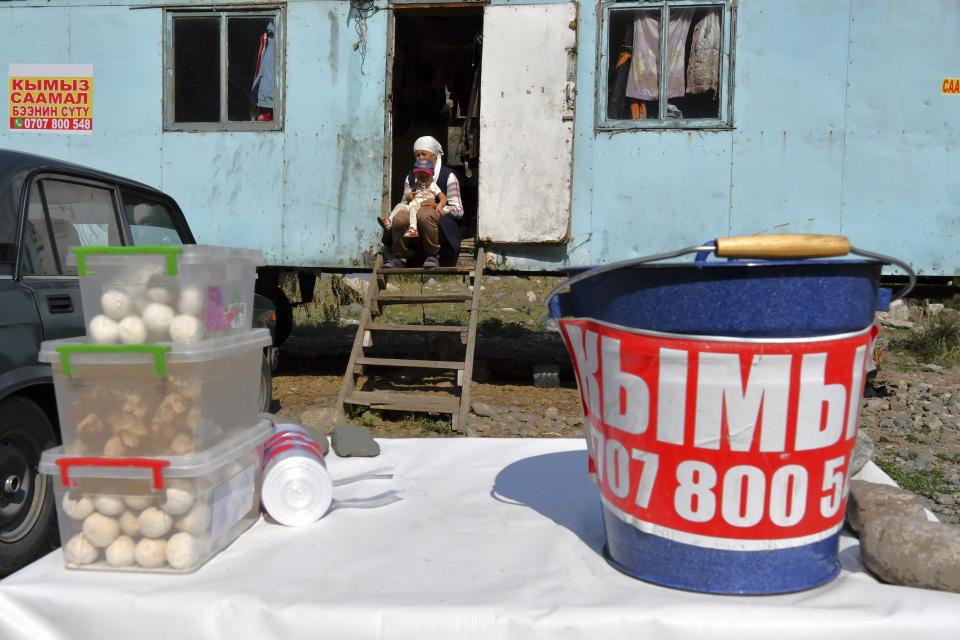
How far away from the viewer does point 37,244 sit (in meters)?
3.29

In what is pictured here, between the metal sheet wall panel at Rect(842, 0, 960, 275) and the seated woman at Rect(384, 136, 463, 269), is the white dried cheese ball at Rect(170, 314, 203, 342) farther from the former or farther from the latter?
the metal sheet wall panel at Rect(842, 0, 960, 275)

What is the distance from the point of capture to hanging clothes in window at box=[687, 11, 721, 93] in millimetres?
6172

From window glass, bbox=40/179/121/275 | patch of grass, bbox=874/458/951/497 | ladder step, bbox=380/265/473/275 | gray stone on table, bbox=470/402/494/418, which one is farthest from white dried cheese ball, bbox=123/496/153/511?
ladder step, bbox=380/265/473/275

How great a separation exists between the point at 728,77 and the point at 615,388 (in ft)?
17.3

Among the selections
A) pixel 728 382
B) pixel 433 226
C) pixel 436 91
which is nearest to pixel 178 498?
pixel 728 382

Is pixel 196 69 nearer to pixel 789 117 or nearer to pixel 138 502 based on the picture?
pixel 789 117

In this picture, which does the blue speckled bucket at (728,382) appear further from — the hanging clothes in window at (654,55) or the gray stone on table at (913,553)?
the hanging clothes in window at (654,55)

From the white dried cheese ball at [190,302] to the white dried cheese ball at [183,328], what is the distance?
0.05 feet

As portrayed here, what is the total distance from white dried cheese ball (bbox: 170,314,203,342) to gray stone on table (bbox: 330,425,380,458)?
917 millimetres

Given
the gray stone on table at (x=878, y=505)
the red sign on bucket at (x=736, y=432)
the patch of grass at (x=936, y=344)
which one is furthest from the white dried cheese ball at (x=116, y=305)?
the patch of grass at (x=936, y=344)

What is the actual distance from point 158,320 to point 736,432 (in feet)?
4.06

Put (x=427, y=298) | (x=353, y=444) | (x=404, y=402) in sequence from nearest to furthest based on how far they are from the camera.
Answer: (x=353, y=444) < (x=404, y=402) < (x=427, y=298)

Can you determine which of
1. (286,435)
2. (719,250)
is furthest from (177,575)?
(719,250)

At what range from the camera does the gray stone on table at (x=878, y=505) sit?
1843 millimetres
